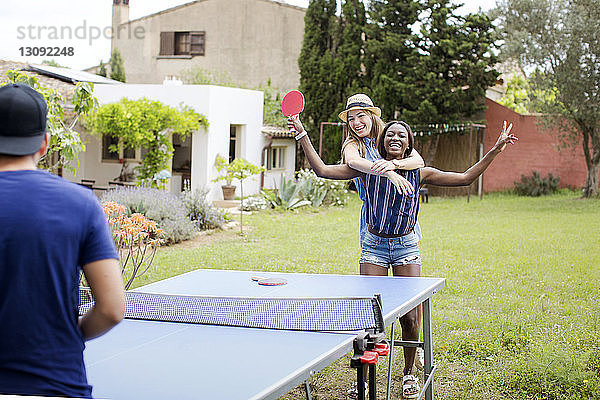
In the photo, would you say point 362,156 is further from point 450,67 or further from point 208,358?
point 450,67

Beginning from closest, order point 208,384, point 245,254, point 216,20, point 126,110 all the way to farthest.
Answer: point 208,384 → point 245,254 → point 126,110 → point 216,20

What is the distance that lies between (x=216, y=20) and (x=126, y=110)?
12.8m

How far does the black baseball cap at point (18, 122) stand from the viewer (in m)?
2.07

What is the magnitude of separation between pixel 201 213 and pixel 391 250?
9771 millimetres

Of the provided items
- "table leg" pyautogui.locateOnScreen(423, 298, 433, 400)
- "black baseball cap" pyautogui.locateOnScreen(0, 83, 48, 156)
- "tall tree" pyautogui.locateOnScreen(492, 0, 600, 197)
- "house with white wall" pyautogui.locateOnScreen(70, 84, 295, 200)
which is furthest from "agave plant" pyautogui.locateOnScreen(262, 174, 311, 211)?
"black baseball cap" pyautogui.locateOnScreen(0, 83, 48, 156)

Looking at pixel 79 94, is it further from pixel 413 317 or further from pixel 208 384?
pixel 208 384

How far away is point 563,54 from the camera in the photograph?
1941 cm

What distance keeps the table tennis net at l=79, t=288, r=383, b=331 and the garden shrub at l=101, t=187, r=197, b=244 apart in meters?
8.75

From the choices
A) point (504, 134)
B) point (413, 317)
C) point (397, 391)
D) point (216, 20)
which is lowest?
point (397, 391)

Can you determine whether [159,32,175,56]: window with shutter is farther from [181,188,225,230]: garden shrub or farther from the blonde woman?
the blonde woman

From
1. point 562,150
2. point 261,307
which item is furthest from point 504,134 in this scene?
point 562,150

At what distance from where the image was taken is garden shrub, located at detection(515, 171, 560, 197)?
23078mm

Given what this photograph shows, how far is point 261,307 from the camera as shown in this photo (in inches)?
139

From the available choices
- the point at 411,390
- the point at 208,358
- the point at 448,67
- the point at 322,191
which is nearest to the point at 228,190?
the point at 322,191
